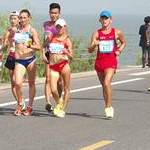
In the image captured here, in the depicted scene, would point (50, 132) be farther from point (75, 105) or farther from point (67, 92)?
point (75, 105)

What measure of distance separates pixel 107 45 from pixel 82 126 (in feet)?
5.13

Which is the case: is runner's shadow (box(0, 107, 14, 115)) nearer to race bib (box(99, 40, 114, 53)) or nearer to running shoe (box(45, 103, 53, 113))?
running shoe (box(45, 103, 53, 113))

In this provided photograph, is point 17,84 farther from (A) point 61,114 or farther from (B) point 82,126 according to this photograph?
(B) point 82,126

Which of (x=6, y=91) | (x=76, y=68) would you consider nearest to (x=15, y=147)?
(x=6, y=91)

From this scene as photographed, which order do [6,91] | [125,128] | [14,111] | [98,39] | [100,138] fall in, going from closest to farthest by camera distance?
[100,138] < [125,128] < [98,39] < [14,111] < [6,91]

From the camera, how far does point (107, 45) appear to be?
38.9 ft

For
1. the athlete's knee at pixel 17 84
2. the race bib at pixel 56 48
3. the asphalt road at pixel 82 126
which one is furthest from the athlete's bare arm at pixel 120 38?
the athlete's knee at pixel 17 84

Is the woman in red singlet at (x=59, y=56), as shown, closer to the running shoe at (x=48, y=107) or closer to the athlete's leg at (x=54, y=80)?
the athlete's leg at (x=54, y=80)

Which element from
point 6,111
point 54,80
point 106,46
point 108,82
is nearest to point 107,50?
point 106,46

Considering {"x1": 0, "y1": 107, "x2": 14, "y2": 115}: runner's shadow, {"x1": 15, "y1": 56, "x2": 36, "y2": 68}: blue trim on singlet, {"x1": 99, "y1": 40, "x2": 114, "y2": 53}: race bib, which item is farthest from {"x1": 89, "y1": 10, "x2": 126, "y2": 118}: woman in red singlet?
{"x1": 0, "y1": 107, "x2": 14, "y2": 115}: runner's shadow

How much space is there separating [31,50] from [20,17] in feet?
1.97

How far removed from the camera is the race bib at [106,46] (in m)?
11.9

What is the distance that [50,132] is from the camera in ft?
34.4

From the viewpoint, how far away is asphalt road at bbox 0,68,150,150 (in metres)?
9.49
